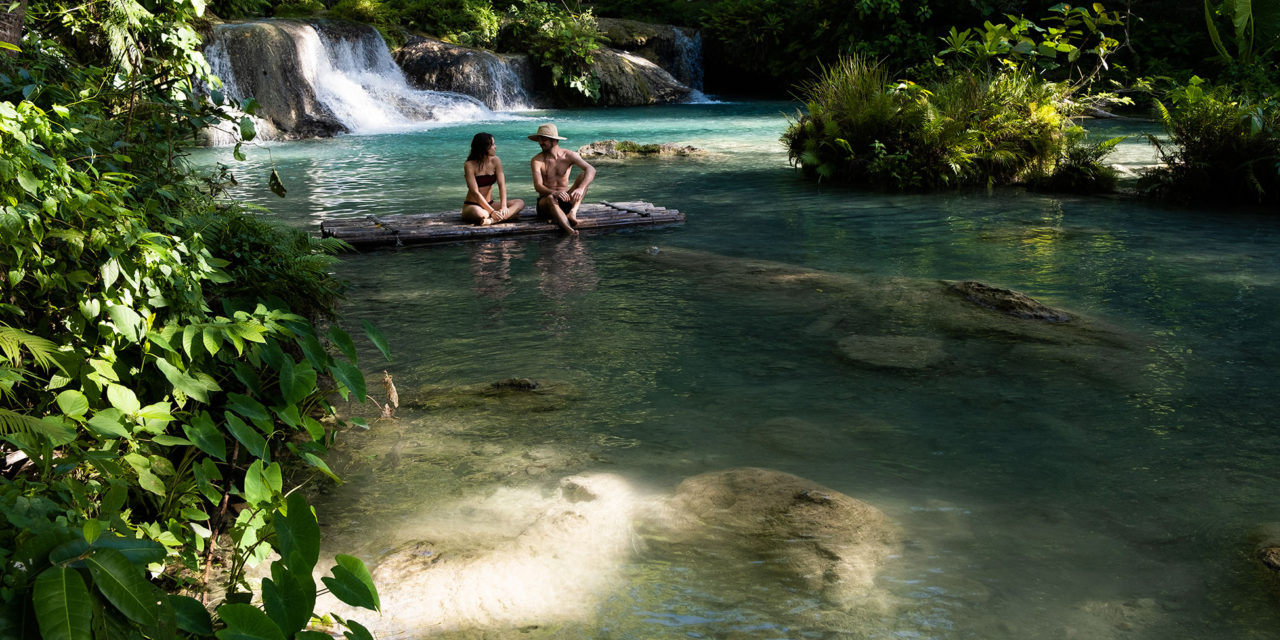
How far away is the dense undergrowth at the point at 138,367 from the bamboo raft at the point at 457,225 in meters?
5.21

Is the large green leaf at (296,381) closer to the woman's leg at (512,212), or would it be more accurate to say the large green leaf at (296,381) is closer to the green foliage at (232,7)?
the woman's leg at (512,212)

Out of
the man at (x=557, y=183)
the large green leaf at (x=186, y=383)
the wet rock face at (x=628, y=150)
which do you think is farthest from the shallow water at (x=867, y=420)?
the wet rock face at (x=628, y=150)

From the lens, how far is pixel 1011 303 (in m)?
7.11

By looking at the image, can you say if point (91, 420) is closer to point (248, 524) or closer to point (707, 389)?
point (248, 524)

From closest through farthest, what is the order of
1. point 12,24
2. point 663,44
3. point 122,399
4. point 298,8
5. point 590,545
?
point 122,399 < point 12,24 < point 590,545 < point 298,8 < point 663,44

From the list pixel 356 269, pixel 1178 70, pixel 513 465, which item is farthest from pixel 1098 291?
pixel 1178 70

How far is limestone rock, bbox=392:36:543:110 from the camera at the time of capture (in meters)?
25.6

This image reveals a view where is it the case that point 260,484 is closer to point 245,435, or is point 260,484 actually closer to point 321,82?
point 245,435

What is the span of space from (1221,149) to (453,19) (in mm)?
21825

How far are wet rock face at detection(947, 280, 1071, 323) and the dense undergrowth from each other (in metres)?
4.82

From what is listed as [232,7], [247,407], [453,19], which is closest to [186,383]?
[247,407]

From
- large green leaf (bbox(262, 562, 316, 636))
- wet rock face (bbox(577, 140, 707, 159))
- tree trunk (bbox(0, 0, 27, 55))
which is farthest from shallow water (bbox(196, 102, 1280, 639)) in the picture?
wet rock face (bbox(577, 140, 707, 159))

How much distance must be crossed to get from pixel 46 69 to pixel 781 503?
3654 millimetres

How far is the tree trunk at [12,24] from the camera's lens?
3.60m
